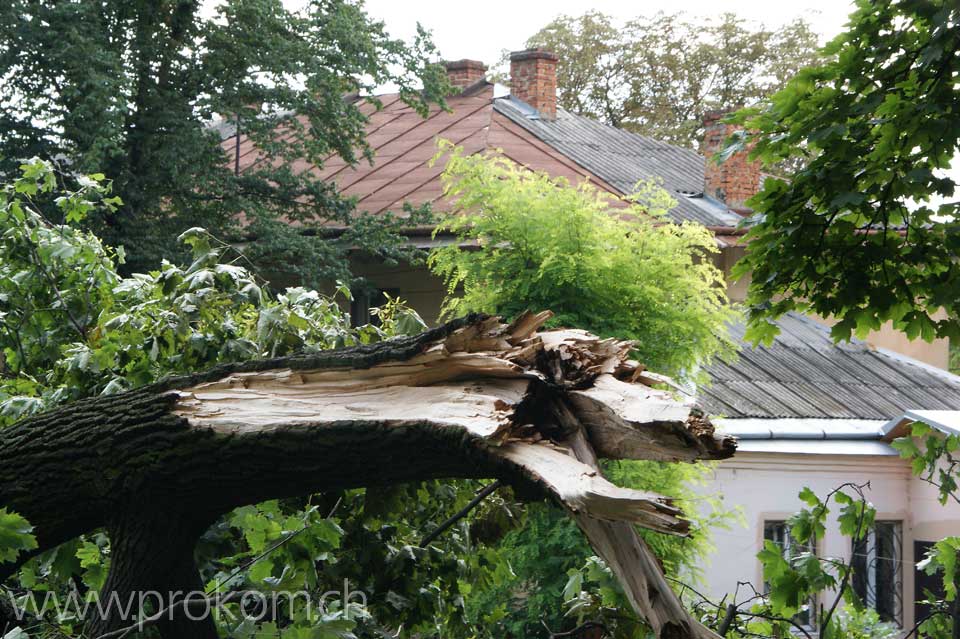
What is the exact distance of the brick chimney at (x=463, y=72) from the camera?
21188mm

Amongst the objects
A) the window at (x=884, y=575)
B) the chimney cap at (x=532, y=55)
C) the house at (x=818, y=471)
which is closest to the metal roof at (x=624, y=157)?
the chimney cap at (x=532, y=55)

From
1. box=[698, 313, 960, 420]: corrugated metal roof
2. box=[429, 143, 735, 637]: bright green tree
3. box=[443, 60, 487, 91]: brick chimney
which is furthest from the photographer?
box=[443, 60, 487, 91]: brick chimney

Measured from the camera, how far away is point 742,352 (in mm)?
16172

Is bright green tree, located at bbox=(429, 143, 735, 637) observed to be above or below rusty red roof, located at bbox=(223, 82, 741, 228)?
below

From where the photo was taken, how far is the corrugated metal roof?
1459 centimetres

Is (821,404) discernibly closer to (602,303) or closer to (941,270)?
A: (602,303)

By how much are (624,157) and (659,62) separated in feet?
35.6

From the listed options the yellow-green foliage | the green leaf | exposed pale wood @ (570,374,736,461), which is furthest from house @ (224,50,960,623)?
the green leaf

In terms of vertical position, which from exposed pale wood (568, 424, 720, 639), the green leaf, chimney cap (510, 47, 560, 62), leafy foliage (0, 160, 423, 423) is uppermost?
chimney cap (510, 47, 560, 62)

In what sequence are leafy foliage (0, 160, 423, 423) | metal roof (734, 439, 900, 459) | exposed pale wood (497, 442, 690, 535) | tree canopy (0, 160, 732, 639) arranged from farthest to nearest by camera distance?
metal roof (734, 439, 900, 459) → leafy foliage (0, 160, 423, 423) → tree canopy (0, 160, 732, 639) → exposed pale wood (497, 442, 690, 535)

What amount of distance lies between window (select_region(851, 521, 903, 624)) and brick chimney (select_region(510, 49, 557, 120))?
943 cm

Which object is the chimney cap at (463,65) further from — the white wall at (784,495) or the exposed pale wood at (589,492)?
the exposed pale wood at (589,492)

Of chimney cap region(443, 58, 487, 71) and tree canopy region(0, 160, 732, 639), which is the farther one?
chimney cap region(443, 58, 487, 71)

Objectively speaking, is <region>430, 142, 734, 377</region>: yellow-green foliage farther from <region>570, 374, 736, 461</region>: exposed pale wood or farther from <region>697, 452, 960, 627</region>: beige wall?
<region>570, 374, 736, 461</region>: exposed pale wood
